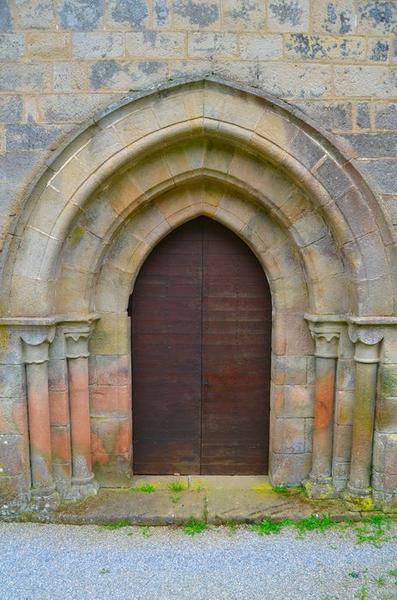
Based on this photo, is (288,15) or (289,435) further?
(289,435)

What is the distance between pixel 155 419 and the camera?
4.23 meters

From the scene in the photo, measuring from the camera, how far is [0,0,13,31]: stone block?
3.33m

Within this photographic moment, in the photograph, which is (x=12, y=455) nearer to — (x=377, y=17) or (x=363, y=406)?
(x=363, y=406)

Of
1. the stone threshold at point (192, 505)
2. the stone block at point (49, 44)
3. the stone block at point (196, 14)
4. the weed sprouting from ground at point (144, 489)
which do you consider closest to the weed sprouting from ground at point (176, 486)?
the stone threshold at point (192, 505)

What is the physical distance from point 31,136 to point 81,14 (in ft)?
3.18

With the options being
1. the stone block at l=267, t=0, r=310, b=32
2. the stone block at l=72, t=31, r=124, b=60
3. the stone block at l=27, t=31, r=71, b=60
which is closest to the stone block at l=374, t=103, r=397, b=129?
the stone block at l=267, t=0, r=310, b=32

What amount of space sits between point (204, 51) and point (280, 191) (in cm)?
121

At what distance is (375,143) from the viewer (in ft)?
11.3

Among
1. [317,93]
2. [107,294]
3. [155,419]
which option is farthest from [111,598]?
[317,93]

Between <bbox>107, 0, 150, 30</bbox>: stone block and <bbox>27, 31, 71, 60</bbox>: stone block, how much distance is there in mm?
366

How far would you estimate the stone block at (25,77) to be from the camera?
3379mm

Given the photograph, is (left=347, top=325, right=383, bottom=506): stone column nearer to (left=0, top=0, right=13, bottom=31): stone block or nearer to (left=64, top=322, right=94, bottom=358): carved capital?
(left=64, top=322, right=94, bottom=358): carved capital

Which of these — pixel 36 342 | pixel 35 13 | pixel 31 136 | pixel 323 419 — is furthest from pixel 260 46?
pixel 323 419

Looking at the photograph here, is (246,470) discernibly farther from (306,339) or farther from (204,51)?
(204,51)
